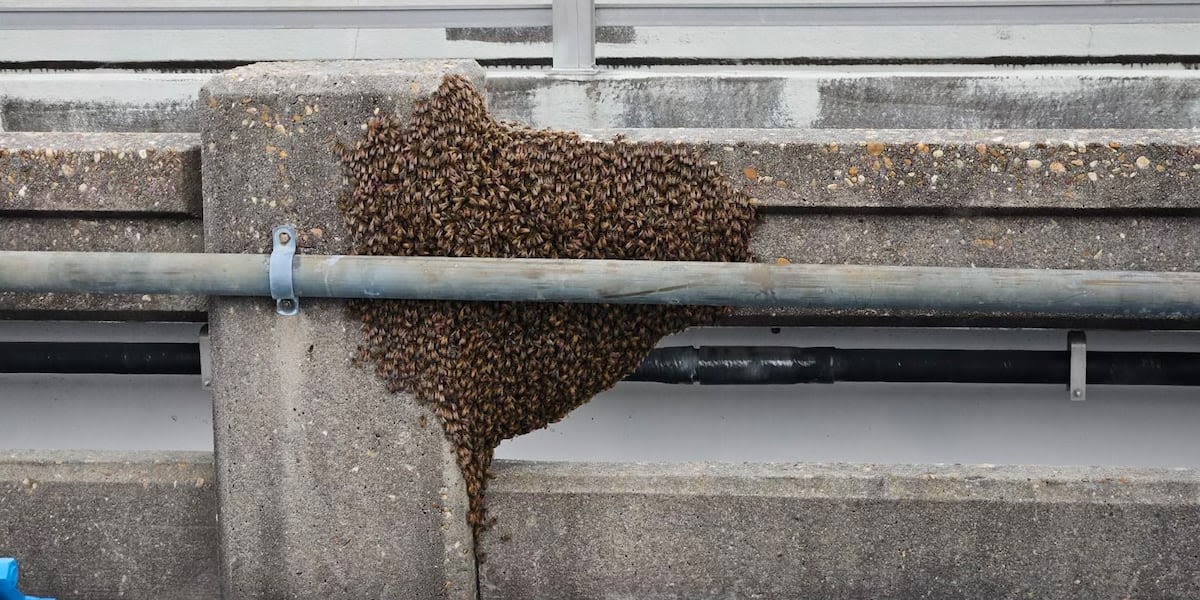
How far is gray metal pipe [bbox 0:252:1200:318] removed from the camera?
8.30ft

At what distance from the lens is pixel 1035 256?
271 centimetres

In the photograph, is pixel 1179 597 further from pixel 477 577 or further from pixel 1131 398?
pixel 477 577

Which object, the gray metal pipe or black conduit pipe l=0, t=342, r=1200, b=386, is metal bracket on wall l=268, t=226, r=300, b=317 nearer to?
the gray metal pipe

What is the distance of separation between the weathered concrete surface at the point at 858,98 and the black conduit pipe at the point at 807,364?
117 cm

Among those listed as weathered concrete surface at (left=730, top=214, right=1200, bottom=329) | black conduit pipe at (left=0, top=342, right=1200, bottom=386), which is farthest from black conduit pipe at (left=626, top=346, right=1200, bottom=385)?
weathered concrete surface at (left=730, top=214, right=1200, bottom=329)

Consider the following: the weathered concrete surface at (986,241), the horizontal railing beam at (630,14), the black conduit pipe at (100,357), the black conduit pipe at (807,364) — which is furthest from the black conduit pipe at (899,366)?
the black conduit pipe at (100,357)

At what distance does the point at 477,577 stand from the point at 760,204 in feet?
4.85

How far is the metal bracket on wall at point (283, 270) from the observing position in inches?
104

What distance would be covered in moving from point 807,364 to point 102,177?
247 cm

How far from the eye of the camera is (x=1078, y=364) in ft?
11.0

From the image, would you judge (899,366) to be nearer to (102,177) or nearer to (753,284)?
(753,284)

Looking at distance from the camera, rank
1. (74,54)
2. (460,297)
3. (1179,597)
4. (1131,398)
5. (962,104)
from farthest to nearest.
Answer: (74,54)
(962,104)
(1131,398)
(1179,597)
(460,297)

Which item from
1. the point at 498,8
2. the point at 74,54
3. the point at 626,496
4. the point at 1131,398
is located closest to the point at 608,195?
the point at 626,496

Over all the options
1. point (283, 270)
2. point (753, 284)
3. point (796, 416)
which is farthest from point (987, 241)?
point (283, 270)
